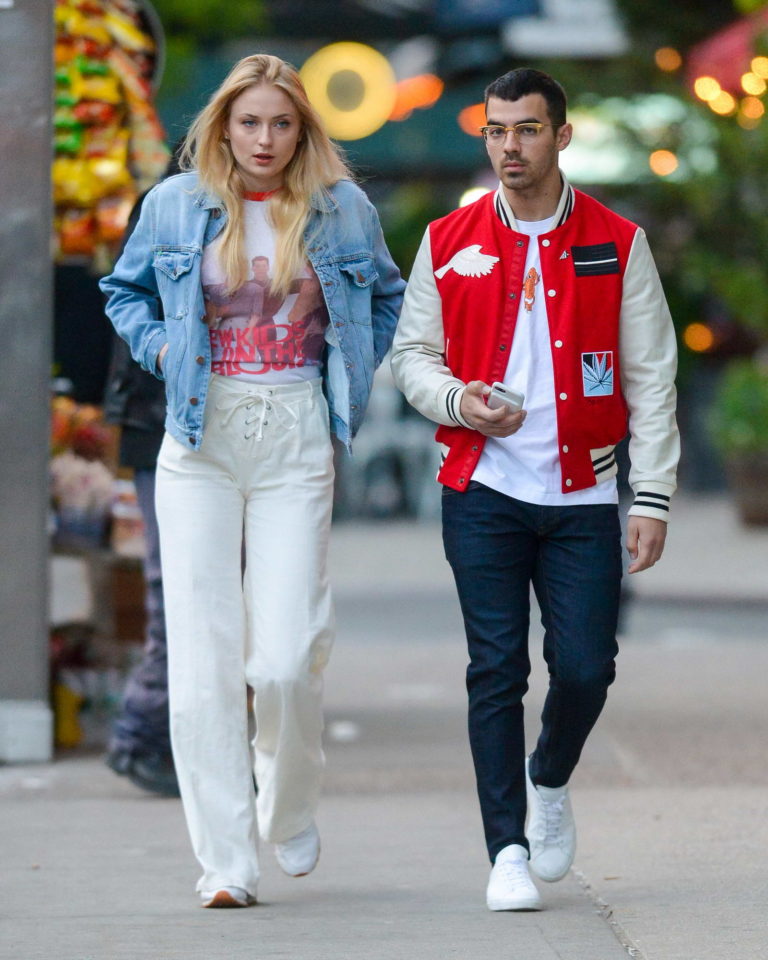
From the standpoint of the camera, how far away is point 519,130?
4.69 meters

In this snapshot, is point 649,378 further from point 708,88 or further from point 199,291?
point 708,88

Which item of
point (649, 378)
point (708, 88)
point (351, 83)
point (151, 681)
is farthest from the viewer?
point (351, 83)

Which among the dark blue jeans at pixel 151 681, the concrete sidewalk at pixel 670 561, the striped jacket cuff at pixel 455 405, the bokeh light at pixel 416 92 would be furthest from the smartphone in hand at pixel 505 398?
the bokeh light at pixel 416 92

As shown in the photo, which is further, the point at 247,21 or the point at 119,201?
the point at 247,21

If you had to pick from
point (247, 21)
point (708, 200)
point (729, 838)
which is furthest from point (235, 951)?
point (247, 21)

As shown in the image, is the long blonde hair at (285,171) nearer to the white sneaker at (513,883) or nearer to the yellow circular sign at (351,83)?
the white sneaker at (513,883)

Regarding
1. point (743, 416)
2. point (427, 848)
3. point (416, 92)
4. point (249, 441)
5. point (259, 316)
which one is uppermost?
point (416, 92)

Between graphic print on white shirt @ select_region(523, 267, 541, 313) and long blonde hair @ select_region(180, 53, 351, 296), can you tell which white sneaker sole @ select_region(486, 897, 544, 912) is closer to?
graphic print on white shirt @ select_region(523, 267, 541, 313)

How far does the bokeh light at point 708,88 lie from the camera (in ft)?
49.1

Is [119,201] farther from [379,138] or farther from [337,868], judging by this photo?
[379,138]

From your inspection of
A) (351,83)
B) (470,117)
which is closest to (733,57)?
(470,117)

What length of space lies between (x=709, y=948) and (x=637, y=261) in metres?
1.59

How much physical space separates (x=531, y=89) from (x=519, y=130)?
10cm

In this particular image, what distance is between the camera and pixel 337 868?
543cm
